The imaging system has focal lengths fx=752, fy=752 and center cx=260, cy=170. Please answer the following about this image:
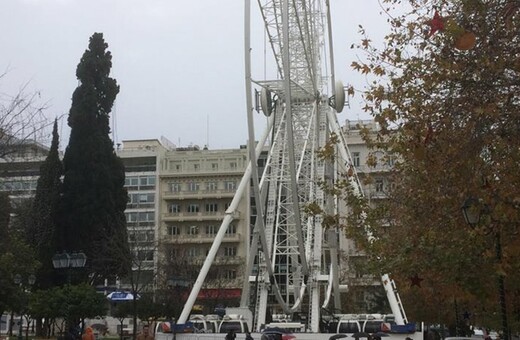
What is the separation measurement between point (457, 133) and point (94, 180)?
134 feet

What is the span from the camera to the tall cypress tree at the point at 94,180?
166ft

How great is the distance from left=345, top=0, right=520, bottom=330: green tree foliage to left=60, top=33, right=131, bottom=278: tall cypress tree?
114ft

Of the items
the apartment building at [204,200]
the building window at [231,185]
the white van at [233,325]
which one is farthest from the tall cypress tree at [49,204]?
the building window at [231,185]

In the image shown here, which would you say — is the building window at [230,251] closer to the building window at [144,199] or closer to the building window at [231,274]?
the building window at [231,274]

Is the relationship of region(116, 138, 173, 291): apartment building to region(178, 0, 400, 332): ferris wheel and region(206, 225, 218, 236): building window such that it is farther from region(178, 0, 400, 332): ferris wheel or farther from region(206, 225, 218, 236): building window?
region(178, 0, 400, 332): ferris wheel

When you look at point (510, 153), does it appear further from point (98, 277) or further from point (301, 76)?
point (98, 277)

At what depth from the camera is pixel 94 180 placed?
168 ft

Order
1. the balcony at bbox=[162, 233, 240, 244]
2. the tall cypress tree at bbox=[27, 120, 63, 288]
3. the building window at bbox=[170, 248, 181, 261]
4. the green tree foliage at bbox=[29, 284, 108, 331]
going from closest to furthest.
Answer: the green tree foliage at bbox=[29, 284, 108, 331]
the tall cypress tree at bbox=[27, 120, 63, 288]
the building window at bbox=[170, 248, 181, 261]
the balcony at bbox=[162, 233, 240, 244]

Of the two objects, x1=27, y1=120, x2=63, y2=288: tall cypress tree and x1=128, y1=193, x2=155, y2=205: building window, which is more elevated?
x1=128, y1=193, x2=155, y2=205: building window

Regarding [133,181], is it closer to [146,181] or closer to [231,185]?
[146,181]

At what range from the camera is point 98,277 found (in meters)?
52.8

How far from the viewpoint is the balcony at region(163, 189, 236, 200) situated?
263ft

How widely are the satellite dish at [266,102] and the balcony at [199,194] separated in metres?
39.4

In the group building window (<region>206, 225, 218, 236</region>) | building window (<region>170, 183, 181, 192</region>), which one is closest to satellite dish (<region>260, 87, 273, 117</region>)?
building window (<region>206, 225, 218, 236</region>)
